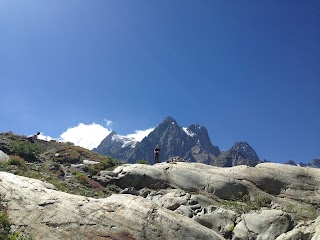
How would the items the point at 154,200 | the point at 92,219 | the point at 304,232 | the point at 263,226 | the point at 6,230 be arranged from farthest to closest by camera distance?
1. the point at 154,200
2. the point at 263,226
3. the point at 304,232
4. the point at 92,219
5. the point at 6,230

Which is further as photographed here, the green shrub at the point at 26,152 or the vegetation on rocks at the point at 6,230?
the green shrub at the point at 26,152

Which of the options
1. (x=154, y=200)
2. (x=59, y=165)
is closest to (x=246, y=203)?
(x=154, y=200)

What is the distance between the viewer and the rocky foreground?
20344 mm

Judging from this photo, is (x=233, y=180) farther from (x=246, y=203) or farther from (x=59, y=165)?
(x=59, y=165)

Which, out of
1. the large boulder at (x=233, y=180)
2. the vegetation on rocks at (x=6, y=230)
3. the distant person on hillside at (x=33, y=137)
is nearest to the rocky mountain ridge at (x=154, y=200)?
the large boulder at (x=233, y=180)

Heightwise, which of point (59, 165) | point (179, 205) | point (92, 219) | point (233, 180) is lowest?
point (92, 219)

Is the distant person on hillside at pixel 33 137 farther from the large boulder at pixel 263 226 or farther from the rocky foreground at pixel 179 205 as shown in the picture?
the large boulder at pixel 263 226

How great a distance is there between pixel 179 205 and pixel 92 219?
12.4m

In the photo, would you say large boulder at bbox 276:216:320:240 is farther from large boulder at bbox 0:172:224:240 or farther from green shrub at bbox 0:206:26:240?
green shrub at bbox 0:206:26:240

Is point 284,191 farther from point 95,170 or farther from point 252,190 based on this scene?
point 95,170

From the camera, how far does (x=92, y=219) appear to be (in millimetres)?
20625

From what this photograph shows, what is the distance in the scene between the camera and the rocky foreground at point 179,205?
20344 millimetres

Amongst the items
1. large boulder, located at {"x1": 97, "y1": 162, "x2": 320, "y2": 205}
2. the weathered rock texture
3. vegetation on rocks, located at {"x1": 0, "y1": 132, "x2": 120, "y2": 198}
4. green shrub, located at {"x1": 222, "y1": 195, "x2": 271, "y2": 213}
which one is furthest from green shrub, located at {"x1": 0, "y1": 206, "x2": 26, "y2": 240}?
large boulder, located at {"x1": 97, "y1": 162, "x2": 320, "y2": 205}

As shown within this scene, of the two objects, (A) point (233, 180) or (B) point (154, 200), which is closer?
(B) point (154, 200)
